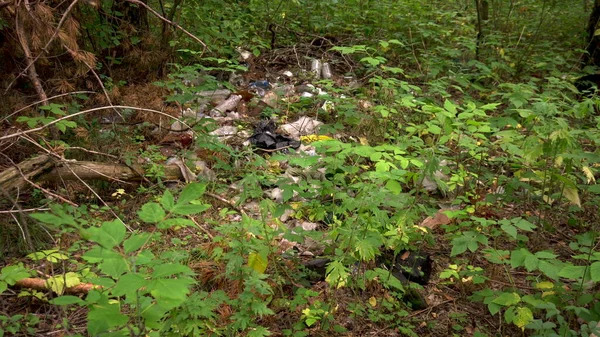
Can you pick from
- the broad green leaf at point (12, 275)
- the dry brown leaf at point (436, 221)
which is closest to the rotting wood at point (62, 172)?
the broad green leaf at point (12, 275)

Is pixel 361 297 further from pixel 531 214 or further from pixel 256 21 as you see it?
pixel 256 21

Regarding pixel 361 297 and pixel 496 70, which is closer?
pixel 361 297

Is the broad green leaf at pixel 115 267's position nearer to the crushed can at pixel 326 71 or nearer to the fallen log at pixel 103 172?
the fallen log at pixel 103 172

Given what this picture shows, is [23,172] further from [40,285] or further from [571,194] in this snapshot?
[571,194]

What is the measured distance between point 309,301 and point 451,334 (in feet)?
2.80

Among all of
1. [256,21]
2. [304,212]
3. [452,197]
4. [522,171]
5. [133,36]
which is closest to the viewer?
[522,171]

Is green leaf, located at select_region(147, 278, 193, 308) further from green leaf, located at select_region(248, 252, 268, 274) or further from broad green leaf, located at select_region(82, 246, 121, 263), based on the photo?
green leaf, located at select_region(248, 252, 268, 274)

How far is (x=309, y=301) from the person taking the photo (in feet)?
9.34

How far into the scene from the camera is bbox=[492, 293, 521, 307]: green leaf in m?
2.44

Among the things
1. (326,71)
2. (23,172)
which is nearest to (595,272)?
(23,172)

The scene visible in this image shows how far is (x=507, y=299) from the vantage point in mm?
2455

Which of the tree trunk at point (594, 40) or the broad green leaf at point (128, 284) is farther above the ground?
the broad green leaf at point (128, 284)

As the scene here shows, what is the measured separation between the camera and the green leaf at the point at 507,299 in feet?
8.00

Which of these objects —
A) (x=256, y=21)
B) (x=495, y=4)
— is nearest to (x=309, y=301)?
(x=256, y=21)
